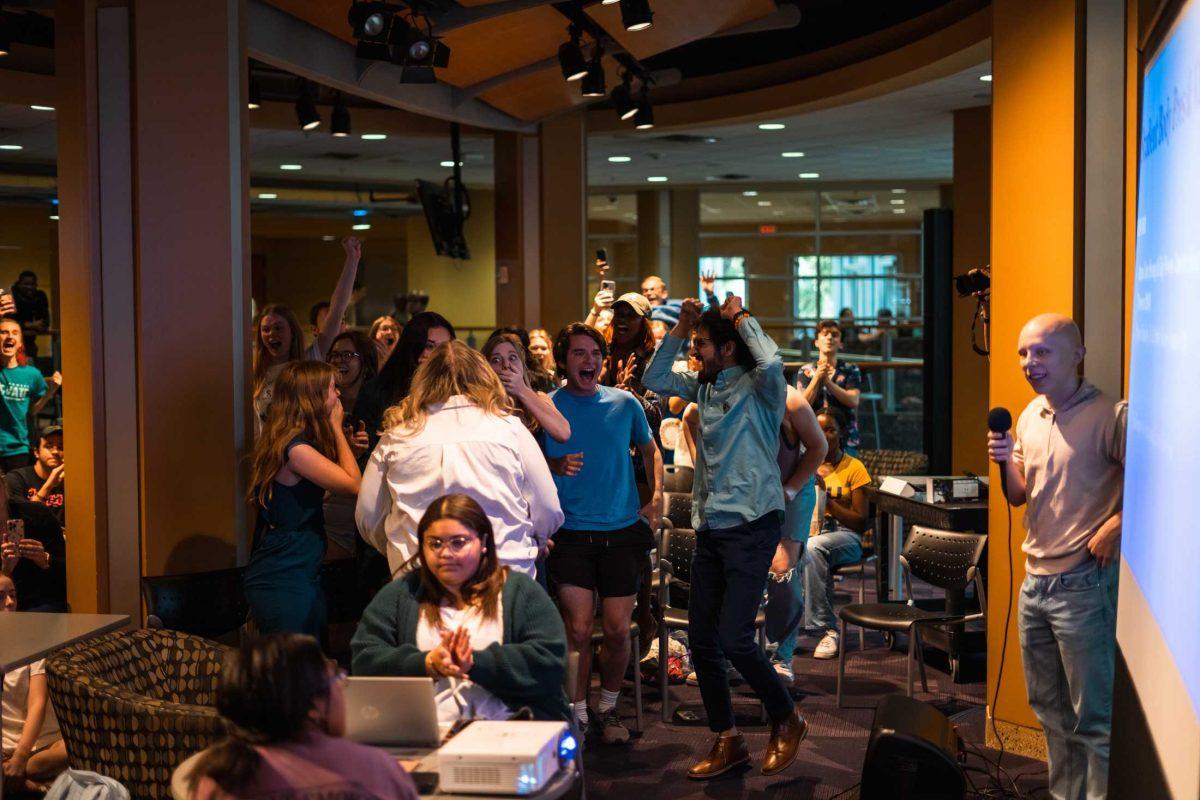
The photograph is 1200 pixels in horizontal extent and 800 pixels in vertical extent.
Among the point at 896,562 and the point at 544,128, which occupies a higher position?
the point at 544,128

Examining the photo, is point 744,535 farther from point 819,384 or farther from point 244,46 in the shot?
point 819,384

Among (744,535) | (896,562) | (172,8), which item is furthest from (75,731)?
(896,562)

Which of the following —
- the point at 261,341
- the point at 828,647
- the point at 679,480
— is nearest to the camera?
the point at 261,341

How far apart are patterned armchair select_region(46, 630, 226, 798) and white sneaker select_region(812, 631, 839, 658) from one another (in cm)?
377

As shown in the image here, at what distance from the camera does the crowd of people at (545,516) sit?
10.4 feet

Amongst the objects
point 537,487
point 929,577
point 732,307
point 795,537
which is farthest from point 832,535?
point 537,487

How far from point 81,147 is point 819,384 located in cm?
470

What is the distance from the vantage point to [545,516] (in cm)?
395

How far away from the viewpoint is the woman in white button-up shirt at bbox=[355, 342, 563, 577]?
12.3 ft

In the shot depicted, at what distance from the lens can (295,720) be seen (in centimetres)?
221

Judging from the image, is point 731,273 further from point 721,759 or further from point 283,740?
point 283,740

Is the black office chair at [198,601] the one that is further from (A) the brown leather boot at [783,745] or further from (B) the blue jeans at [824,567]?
(B) the blue jeans at [824,567]

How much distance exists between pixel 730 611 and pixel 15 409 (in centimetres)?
501

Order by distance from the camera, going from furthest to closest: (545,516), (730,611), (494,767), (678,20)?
(678,20), (730,611), (545,516), (494,767)
